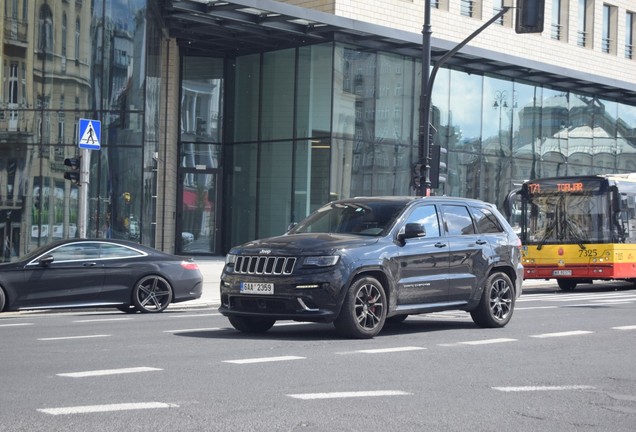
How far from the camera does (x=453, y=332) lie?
14016 mm

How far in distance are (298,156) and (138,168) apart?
7566 mm

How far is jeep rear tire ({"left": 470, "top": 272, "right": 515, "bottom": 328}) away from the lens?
1456 cm

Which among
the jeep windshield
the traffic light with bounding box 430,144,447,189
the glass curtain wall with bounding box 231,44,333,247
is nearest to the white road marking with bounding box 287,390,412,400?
the jeep windshield

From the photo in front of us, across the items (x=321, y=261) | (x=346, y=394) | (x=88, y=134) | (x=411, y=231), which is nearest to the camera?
(x=346, y=394)

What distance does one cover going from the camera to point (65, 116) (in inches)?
1152

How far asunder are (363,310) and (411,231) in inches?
43.9

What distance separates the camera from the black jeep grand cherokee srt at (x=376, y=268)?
12.4 metres

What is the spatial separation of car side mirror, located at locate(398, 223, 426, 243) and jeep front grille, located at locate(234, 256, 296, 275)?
1.50 meters

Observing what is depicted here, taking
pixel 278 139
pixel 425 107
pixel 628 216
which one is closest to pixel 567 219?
pixel 628 216

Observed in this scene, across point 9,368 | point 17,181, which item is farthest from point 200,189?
point 9,368

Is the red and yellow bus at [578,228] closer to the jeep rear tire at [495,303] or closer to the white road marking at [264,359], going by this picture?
the jeep rear tire at [495,303]

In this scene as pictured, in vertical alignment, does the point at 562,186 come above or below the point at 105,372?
above

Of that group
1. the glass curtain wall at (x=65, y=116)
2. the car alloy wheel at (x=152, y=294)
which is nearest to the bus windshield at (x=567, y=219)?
the glass curtain wall at (x=65, y=116)

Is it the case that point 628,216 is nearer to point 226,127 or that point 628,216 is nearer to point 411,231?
point 226,127
